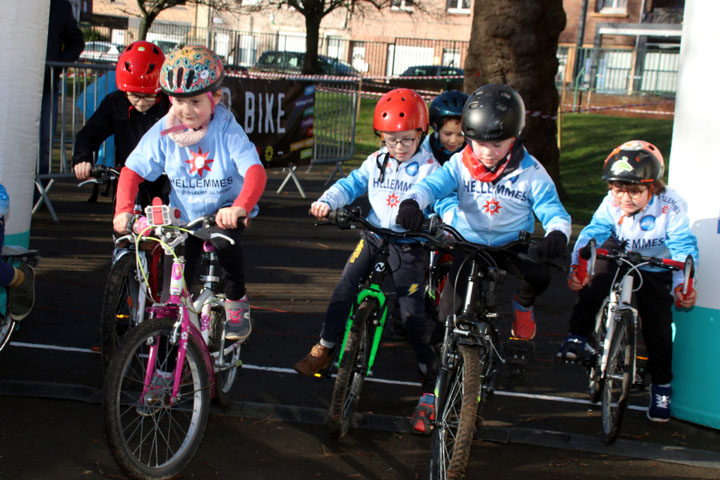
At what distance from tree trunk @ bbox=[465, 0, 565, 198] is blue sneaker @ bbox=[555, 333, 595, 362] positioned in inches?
288

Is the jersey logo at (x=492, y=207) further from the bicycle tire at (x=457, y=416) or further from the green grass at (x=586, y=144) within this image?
the green grass at (x=586, y=144)

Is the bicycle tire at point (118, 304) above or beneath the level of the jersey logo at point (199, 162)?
beneath

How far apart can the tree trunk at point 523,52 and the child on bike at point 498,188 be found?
752cm

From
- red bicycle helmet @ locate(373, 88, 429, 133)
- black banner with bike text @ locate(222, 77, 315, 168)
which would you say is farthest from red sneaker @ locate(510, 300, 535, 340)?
black banner with bike text @ locate(222, 77, 315, 168)

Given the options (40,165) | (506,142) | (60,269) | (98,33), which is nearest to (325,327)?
(506,142)

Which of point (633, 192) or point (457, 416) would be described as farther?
point (633, 192)

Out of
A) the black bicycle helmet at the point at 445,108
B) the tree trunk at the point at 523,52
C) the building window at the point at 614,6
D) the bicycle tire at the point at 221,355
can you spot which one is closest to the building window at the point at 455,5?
the building window at the point at 614,6

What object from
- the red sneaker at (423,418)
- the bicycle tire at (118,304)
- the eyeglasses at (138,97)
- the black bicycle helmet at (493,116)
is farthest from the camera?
the eyeglasses at (138,97)

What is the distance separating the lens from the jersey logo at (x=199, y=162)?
480 centimetres

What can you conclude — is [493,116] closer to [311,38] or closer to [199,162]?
[199,162]

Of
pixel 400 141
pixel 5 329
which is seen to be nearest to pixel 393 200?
pixel 400 141

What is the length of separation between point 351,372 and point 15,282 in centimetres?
219

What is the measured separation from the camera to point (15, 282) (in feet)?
17.1

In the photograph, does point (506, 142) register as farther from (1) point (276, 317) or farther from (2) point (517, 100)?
(1) point (276, 317)
